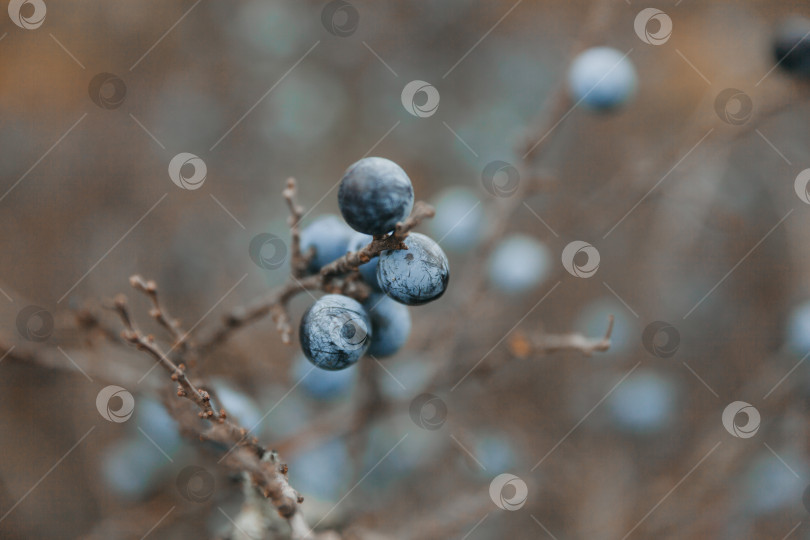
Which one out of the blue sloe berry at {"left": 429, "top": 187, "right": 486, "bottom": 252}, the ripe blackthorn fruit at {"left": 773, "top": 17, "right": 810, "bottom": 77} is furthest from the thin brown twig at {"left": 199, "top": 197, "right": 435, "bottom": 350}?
the ripe blackthorn fruit at {"left": 773, "top": 17, "right": 810, "bottom": 77}

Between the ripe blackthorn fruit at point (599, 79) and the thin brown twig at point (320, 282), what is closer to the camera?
the thin brown twig at point (320, 282)

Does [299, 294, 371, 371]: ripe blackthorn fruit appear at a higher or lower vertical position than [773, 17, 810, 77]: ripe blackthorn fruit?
lower

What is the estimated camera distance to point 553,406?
3561 millimetres

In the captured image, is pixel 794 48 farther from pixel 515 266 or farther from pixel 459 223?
pixel 459 223

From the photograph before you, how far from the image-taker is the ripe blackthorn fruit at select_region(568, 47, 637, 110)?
2.71 meters

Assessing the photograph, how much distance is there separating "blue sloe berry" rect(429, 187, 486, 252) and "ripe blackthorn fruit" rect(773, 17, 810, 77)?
5.11 feet

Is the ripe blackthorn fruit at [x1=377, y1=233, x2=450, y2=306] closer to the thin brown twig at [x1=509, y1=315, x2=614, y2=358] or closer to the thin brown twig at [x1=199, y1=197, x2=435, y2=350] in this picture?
the thin brown twig at [x1=199, y1=197, x2=435, y2=350]

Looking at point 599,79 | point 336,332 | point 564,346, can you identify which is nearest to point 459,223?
point 599,79

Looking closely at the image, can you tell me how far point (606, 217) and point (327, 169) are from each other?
190cm

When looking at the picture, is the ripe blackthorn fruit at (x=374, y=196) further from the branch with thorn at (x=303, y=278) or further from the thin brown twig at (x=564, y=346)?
the thin brown twig at (x=564, y=346)

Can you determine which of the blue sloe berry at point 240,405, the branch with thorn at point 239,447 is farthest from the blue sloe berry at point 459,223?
the branch with thorn at point 239,447

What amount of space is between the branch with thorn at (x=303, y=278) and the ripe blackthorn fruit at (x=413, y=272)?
3cm

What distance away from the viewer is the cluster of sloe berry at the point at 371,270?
1.39 meters

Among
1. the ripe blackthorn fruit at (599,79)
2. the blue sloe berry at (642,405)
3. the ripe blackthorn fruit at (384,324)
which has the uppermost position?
the ripe blackthorn fruit at (599,79)
